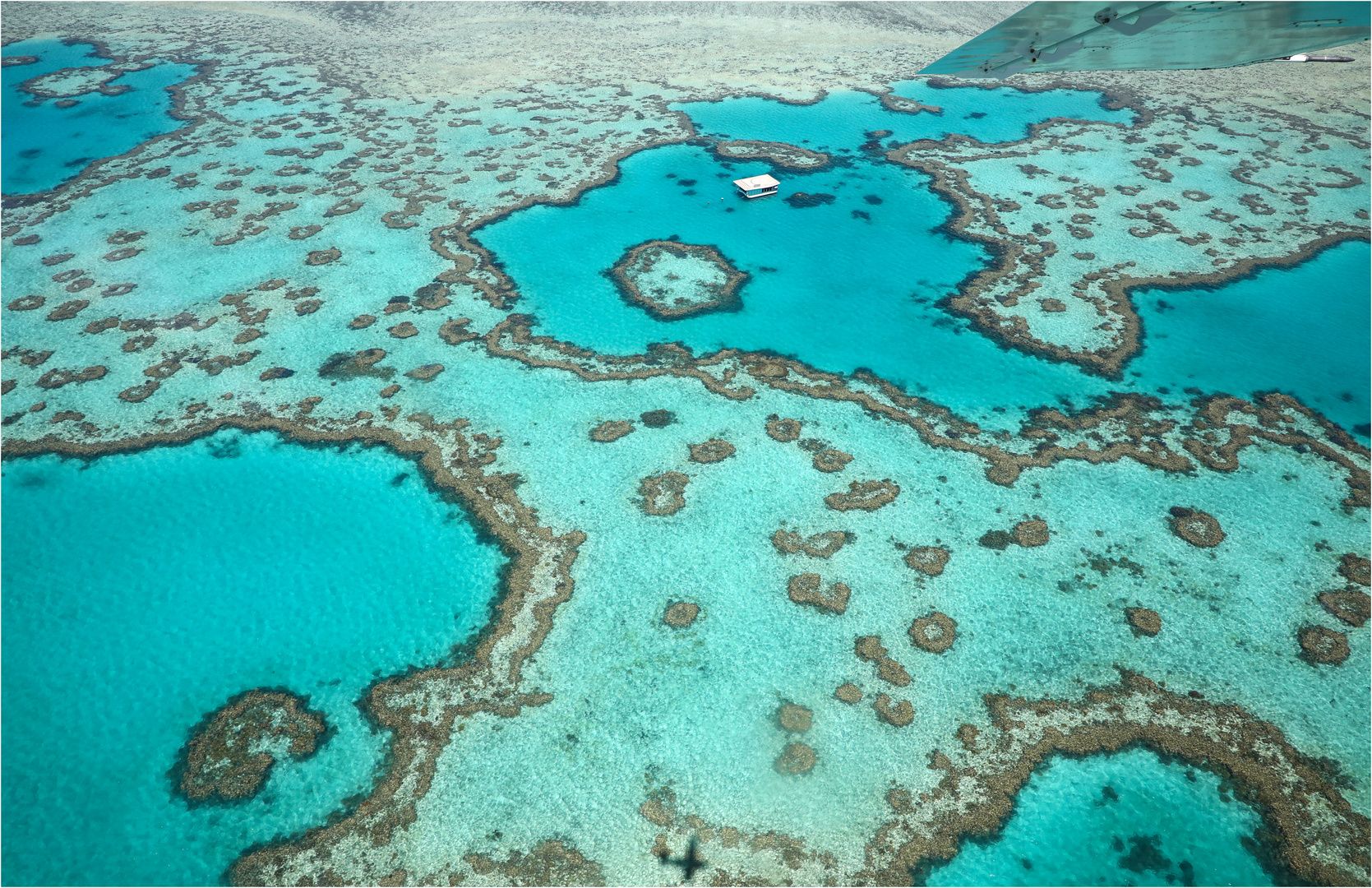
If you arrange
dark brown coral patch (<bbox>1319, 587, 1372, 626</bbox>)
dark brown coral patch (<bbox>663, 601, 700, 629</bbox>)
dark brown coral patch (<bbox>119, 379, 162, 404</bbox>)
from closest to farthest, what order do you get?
1. dark brown coral patch (<bbox>1319, 587, 1372, 626</bbox>)
2. dark brown coral patch (<bbox>663, 601, 700, 629</bbox>)
3. dark brown coral patch (<bbox>119, 379, 162, 404</bbox>)

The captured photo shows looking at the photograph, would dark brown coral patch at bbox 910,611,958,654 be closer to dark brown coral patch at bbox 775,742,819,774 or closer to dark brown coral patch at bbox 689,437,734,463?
dark brown coral patch at bbox 775,742,819,774

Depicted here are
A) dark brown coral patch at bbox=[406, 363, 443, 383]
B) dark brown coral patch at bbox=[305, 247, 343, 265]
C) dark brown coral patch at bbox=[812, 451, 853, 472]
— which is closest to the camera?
dark brown coral patch at bbox=[812, 451, 853, 472]

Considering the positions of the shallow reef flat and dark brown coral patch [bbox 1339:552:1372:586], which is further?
dark brown coral patch [bbox 1339:552:1372:586]

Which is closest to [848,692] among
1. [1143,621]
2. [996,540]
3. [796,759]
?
[796,759]

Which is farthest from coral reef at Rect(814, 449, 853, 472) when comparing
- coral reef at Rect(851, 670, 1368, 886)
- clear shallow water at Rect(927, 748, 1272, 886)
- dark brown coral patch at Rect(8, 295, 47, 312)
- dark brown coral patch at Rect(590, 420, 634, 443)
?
dark brown coral patch at Rect(8, 295, 47, 312)

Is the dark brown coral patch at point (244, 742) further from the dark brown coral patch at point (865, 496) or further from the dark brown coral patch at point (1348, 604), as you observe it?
the dark brown coral patch at point (1348, 604)

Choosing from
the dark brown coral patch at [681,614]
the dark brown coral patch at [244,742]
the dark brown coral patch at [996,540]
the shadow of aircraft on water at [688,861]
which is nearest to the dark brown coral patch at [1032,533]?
the dark brown coral patch at [996,540]

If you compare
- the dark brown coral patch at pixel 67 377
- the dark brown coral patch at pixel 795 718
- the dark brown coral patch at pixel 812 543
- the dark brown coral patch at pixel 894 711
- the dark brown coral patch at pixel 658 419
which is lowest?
the dark brown coral patch at pixel 795 718
